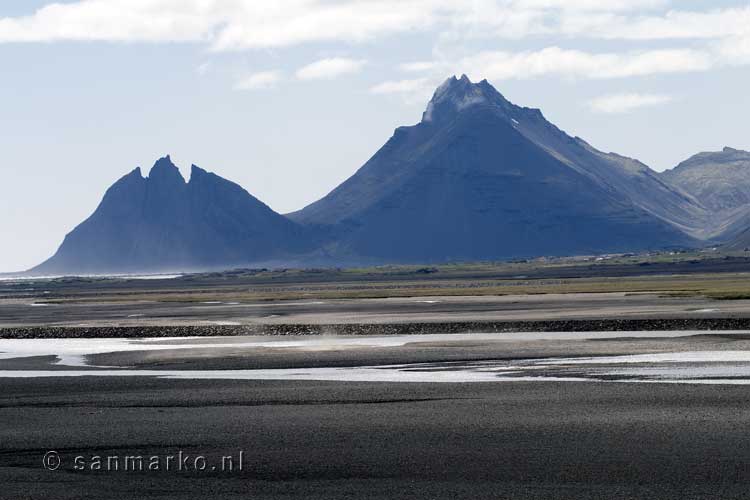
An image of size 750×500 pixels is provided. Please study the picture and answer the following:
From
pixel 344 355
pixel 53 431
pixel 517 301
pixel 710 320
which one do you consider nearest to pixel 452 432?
pixel 53 431

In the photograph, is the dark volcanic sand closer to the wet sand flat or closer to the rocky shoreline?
the wet sand flat

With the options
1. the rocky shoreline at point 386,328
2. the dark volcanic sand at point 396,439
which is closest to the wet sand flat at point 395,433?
the dark volcanic sand at point 396,439

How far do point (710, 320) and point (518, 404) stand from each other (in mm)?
32751

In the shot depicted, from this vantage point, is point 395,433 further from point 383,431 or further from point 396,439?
point 396,439

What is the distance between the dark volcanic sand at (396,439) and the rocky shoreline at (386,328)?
79.8 ft

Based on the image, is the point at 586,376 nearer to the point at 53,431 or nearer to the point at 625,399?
the point at 625,399

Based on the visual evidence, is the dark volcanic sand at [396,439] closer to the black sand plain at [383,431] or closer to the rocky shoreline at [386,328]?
the black sand plain at [383,431]

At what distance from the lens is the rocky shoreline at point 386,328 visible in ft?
197

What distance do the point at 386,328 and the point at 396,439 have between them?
3688cm

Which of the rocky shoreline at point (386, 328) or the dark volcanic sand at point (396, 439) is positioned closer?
the dark volcanic sand at point (396, 439)

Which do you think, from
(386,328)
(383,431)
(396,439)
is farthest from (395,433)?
(386,328)

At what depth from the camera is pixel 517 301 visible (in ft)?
302

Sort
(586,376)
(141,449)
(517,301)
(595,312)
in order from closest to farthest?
(141,449) < (586,376) < (595,312) < (517,301)

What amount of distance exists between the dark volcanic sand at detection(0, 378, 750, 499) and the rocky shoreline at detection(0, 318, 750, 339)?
24.3 meters
